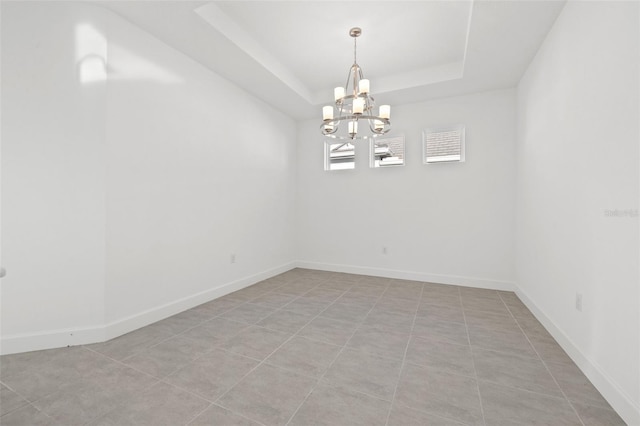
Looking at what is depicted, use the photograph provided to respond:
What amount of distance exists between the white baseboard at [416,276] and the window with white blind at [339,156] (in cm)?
179

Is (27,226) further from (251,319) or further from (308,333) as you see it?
(308,333)

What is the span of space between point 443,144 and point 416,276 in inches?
82.1

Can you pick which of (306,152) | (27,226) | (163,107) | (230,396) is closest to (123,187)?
(27,226)

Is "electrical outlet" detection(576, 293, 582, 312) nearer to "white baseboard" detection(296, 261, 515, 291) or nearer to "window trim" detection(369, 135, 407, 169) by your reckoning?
"white baseboard" detection(296, 261, 515, 291)

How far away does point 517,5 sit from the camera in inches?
88.9

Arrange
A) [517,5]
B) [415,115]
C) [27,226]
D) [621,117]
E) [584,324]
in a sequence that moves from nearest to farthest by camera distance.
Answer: [621,117]
[584,324]
[27,226]
[517,5]
[415,115]

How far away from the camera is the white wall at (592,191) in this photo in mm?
1474

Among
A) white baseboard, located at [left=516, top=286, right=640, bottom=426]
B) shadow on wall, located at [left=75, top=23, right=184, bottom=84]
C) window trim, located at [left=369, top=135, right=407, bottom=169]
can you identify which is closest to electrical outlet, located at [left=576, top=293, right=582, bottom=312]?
white baseboard, located at [left=516, top=286, right=640, bottom=426]

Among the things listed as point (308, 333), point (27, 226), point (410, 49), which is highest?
point (410, 49)

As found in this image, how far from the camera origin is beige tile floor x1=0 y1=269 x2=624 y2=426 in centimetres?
148

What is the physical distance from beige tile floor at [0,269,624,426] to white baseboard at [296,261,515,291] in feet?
2.98

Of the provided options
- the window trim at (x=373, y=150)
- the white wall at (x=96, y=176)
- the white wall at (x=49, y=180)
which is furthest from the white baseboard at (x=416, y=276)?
the white wall at (x=49, y=180)

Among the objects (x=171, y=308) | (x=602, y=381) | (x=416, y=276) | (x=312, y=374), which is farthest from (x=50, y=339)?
(x=416, y=276)

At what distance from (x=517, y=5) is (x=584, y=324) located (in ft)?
8.30
